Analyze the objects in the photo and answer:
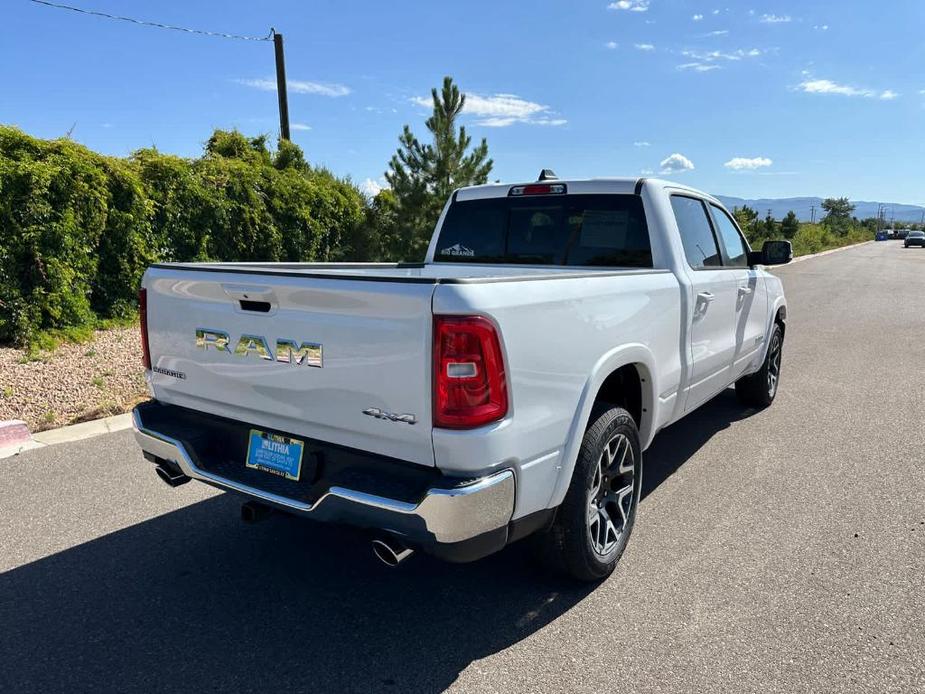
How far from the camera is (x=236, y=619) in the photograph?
2.91 m

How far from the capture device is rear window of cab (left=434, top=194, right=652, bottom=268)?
410 centimetres

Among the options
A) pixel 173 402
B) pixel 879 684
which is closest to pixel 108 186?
pixel 173 402

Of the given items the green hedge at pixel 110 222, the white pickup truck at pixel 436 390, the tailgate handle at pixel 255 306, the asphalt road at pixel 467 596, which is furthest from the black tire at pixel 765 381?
the green hedge at pixel 110 222

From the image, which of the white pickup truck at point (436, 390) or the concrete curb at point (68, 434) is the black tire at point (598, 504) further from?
the concrete curb at point (68, 434)

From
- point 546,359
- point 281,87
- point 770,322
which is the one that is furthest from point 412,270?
point 281,87

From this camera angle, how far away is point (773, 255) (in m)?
5.38

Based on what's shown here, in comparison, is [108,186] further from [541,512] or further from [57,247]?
[541,512]

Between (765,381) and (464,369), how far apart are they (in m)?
4.67

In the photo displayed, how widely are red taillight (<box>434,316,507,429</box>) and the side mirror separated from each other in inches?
148

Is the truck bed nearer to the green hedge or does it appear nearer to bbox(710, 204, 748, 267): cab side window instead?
bbox(710, 204, 748, 267): cab side window

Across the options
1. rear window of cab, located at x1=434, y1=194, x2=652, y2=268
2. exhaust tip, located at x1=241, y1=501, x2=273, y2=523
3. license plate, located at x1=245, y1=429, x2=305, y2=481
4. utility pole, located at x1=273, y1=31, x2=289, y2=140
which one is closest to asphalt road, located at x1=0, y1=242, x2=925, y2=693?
exhaust tip, located at x1=241, y1=501, x2=273, y2=523

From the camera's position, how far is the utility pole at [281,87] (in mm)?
18500

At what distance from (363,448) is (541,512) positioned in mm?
749

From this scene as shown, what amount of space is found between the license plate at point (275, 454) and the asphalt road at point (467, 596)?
655 millimetres
